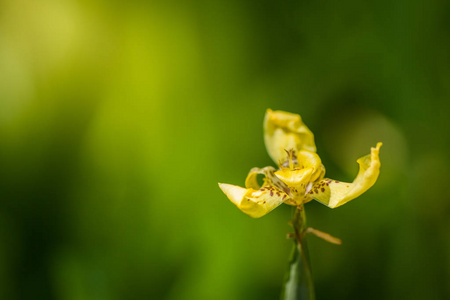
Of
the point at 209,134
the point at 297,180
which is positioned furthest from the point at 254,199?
the point at 209,134

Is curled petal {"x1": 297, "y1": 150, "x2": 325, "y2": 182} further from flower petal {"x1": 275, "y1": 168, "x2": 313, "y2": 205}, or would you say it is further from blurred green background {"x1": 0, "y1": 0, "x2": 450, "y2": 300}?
blurred green background {"x1": 0, "y1": 0, "x2": 450, "y2": 300}

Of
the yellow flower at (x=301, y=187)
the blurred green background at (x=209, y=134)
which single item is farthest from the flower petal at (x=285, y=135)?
the blurred green background at (x=209, y=134)

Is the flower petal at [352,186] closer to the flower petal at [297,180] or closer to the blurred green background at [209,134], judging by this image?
the flower petal at [297,180]

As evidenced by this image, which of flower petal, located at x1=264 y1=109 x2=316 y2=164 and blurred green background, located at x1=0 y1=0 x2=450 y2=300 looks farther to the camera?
blurred green background, located at x1=0 y1=0 x2=450 y2=300

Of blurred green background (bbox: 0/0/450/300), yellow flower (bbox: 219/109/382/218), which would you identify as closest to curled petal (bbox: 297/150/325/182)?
yellow flower (bbox: 219/109/382/218)

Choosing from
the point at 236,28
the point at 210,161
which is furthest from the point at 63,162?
the point at 236,28

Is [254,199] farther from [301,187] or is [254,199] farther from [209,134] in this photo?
[209,134]
